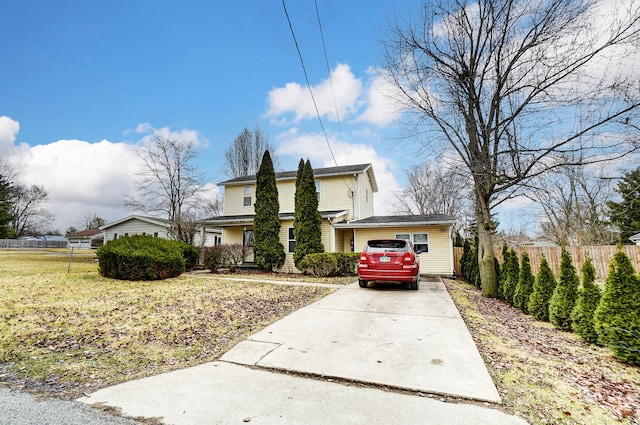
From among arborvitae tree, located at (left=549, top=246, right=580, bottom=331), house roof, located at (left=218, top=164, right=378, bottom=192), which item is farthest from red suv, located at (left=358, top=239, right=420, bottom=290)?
house roof, located at (left=218, top=164, right=378, bottom=192)

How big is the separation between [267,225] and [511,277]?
1038 cm

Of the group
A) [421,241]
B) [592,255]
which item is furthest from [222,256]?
[592,255]

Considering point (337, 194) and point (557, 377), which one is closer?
point (557, 377)

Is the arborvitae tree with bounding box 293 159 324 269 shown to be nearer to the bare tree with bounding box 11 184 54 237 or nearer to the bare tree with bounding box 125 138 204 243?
the bare tree with bounding box 125 138 204 243

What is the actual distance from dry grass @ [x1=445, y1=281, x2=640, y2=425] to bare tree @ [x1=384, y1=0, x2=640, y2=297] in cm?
466

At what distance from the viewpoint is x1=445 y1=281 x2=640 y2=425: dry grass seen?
8.21 ft

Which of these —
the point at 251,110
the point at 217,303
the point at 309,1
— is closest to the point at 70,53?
the point at 251,110

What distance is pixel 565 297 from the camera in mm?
5613

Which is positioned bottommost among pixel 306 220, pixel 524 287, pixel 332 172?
pixel 524 287

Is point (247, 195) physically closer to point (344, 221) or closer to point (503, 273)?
point (344, 221)

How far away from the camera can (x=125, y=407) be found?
8.02 ft

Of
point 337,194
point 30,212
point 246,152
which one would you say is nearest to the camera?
point 337,194

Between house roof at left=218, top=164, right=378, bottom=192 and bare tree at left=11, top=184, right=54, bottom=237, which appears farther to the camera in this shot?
bare tree at left=11, top=184, right=54, bottom=237

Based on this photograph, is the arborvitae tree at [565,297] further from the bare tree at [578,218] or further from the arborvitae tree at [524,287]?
the bare tree at [578,218]
